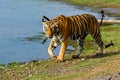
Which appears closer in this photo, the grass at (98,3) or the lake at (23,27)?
the lake at (23,27)

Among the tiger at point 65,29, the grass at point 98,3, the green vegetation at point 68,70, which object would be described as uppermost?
the grass at point 98,3

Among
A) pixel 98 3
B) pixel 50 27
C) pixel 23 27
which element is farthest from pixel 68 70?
pixel 98 3

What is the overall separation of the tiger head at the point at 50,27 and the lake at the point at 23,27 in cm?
527

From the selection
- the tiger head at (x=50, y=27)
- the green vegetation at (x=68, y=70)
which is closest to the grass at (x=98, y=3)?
the green vegetation at (x=68, y=70)

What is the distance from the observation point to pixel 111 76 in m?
10.8

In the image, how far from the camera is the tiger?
14946mm

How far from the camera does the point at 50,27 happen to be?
14.8 metres

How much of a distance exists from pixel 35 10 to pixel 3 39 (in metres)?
16.4

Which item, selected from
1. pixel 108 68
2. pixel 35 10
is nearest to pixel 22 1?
pixel 35 10

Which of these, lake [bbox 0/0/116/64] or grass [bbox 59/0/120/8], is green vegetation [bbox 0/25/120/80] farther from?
grass [bbox 59/0/120/8]

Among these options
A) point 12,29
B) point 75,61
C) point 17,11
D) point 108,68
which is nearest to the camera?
point 108,68

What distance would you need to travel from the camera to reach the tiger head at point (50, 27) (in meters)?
14.8

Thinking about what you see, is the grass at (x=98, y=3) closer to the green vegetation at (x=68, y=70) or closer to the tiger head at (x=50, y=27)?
the green vegetation at (x=68, y=70)

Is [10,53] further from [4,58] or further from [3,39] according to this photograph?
[3,39]
